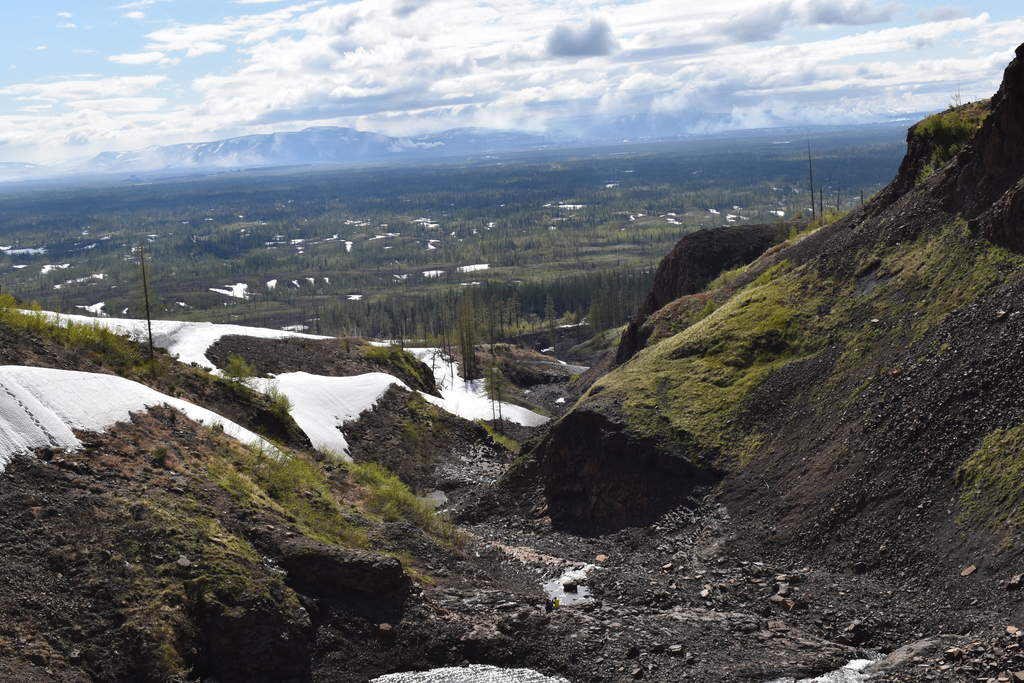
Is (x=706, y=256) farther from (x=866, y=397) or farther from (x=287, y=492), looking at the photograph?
(x=287, y=492)

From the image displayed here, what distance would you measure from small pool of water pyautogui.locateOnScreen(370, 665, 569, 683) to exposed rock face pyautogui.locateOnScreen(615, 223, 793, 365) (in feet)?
189

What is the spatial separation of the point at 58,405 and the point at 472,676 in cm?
1478

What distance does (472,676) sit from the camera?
2189 centimetres

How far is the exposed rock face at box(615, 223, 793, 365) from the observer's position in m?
79.1

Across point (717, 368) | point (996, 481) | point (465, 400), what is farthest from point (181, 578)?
point (465, 400)

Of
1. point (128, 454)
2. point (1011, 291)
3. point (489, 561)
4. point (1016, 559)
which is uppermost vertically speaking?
point (1011, 291)

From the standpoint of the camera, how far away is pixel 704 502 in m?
32.0

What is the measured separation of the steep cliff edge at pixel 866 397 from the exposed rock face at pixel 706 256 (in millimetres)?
33066

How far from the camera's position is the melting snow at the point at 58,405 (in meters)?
24.7

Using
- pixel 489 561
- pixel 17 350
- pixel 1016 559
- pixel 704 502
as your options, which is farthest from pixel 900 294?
pixel 17 350

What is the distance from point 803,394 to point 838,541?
28.7ft

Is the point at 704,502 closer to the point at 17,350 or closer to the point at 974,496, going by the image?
the point at 974,496

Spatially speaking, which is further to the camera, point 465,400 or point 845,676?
point 465,400

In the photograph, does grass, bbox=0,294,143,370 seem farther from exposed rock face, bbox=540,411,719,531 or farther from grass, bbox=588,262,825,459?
grass, bbox=588,262,825,459
